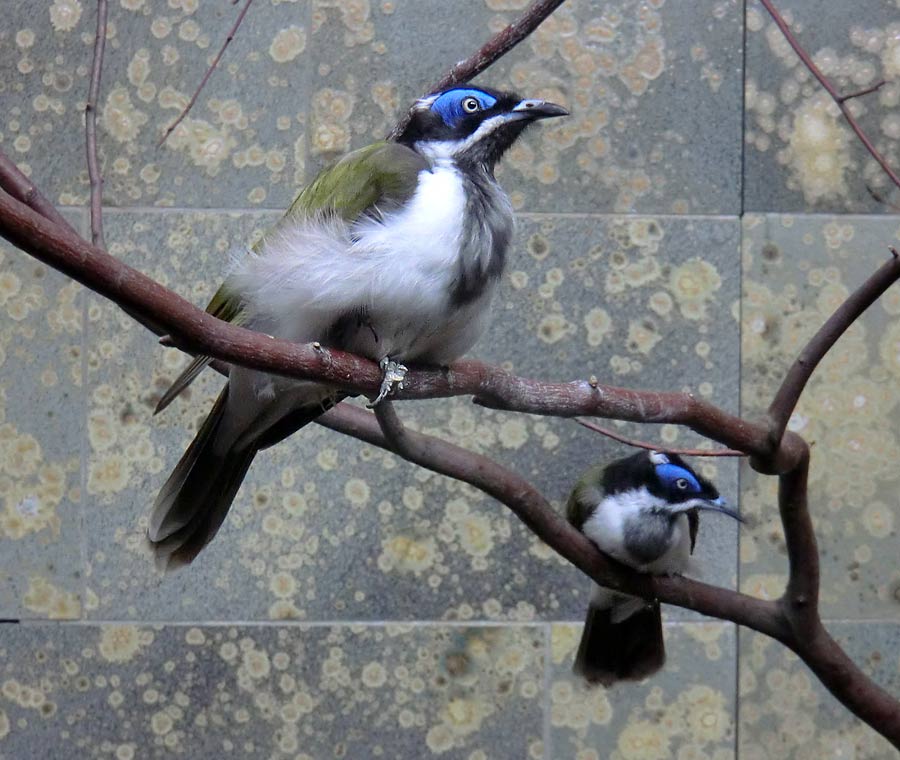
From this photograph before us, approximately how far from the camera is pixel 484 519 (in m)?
3.49

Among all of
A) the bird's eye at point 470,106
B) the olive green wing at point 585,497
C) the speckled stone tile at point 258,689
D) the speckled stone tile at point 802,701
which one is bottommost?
the speckled stone tile at point 802,701

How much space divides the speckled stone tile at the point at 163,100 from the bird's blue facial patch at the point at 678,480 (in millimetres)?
1389

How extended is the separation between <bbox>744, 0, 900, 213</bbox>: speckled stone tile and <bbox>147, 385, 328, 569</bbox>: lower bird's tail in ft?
6.13

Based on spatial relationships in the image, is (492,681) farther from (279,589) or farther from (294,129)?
(294,129)

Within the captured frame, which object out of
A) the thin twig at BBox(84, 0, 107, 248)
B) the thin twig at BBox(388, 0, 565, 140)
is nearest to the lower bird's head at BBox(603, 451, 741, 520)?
the thin twig at BBox(388, 0, 565, 140)

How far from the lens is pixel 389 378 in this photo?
191cm

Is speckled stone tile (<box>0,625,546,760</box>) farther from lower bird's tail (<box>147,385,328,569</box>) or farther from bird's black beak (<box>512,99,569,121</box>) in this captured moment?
bird's black beak (<box>512,99,569,121</box>)

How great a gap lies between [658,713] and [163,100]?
7.69 ft

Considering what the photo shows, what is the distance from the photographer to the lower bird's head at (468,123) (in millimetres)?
2158

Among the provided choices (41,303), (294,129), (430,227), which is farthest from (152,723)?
(430,227)

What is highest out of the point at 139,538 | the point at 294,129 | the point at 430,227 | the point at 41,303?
the point at 430,227

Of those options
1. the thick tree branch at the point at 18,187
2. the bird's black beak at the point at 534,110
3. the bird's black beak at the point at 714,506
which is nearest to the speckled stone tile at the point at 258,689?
the bird's black beak at the point at 714,506

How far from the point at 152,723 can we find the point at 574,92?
2258 millimetres

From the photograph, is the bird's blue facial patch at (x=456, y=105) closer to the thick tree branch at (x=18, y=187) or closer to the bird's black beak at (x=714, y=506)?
the thick tree branch at (x=18, y=187)
